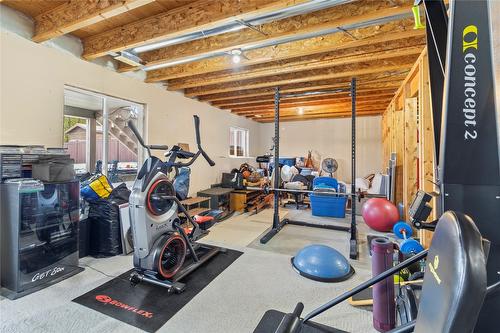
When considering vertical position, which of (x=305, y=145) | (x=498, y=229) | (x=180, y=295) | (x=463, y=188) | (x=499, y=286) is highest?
(x=305, y=145)

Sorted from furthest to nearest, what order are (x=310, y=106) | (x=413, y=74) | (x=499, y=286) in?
(x=310, y=106)
(x=413, y=74)
(x=499, y=286)

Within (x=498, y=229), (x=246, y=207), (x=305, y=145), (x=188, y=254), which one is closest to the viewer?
(x=498, y=229)

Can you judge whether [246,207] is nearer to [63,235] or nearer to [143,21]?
[63,235]

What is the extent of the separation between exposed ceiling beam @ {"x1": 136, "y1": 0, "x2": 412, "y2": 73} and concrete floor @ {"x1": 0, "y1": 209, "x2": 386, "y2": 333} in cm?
267

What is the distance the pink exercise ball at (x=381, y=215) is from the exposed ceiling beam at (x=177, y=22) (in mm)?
3437

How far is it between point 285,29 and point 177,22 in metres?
1.18

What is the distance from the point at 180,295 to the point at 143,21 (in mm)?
3001

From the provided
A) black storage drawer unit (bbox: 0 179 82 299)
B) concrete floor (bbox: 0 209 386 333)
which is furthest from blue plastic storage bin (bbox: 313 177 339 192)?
black storage drawer unit (bbox: 0 179 82 299)

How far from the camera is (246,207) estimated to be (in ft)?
19.5

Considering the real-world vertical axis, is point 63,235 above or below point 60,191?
below

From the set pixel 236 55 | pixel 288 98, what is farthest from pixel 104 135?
pixel 288 98

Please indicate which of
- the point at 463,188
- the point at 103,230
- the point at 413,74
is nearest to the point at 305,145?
the point at 413,74

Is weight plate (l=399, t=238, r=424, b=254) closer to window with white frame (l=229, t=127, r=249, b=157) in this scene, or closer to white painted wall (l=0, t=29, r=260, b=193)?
white painted wall (l=0, t=29, r=260, b=193)

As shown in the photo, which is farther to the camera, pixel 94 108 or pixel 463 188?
pixel 94 108
